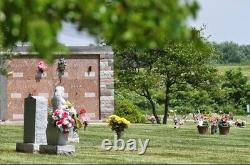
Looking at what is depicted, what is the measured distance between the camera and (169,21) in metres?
6.52

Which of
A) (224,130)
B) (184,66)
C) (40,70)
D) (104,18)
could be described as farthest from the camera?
(184,66)

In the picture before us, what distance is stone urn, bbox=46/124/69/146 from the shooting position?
1772cm

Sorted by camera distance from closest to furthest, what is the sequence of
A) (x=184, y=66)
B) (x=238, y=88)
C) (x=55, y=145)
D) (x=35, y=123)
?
(x=55, y=145) < (x=35, y=123) < (x=184, y=66) < (x=238, y=88)

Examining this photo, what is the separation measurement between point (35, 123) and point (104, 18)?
12.4 m

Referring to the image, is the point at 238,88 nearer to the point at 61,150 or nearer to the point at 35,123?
the point at 35,123

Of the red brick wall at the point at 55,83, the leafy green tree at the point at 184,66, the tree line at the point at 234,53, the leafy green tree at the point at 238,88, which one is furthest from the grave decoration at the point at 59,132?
the tree line at the point at 234,53

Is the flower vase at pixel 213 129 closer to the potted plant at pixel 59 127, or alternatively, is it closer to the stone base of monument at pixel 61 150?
the potted plant at pixel 59 127

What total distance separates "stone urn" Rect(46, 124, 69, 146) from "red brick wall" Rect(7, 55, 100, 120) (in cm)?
1717

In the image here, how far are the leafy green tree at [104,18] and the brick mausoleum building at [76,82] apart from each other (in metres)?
28.5

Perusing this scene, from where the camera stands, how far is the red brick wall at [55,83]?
35.2 m

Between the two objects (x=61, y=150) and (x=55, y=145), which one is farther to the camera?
(x=55, y=145)

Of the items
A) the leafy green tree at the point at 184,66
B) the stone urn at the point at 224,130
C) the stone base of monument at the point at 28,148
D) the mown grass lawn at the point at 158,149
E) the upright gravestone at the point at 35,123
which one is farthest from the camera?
the leafy green tree at the point at 184,66

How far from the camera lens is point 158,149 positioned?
1980 cm

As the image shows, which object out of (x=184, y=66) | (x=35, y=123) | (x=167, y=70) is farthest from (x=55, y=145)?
(x=184, y=66)
